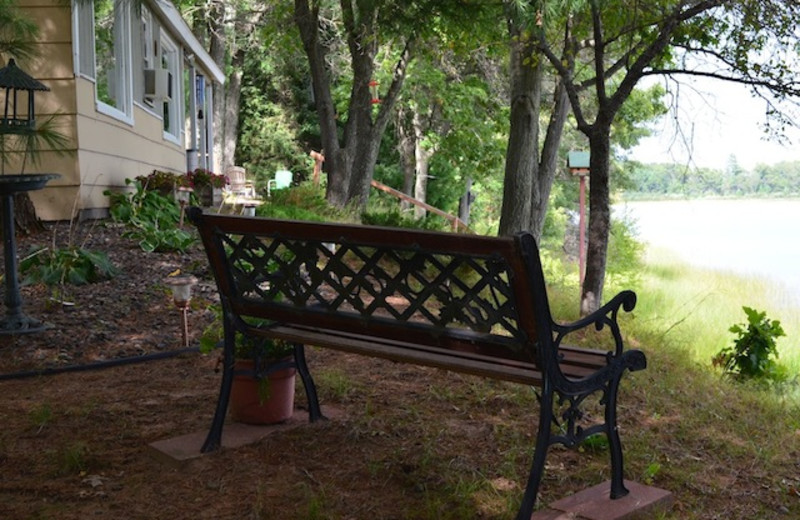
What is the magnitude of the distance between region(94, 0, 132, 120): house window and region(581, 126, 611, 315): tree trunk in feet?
21.5

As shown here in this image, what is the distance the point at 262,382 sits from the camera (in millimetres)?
4141

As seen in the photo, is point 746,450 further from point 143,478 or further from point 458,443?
point 143,478

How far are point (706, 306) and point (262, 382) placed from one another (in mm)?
11461

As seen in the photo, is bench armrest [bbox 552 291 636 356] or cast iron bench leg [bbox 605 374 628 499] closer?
bench armrest [bbox 552 291 636 356]

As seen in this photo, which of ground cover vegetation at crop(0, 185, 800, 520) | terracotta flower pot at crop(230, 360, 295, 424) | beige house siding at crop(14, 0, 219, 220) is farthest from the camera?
beige house siding at crop(14, 0, 219, 220)

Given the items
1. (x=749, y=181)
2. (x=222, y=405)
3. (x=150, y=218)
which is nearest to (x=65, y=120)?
(x=150, y=218)

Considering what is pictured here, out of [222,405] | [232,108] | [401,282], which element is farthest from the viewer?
[232,108]

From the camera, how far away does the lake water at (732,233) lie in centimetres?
2166

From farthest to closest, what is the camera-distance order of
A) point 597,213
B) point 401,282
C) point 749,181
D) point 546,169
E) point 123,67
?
point 749,181 → point 123,67 → point 546,169 → point 597,213 → point 401,282

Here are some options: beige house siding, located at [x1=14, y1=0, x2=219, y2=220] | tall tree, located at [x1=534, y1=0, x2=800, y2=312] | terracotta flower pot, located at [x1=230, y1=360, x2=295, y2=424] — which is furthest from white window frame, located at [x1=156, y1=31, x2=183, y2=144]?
terracotta flower pot, located at [x1=230, y1=360, x2=295, y2=424]

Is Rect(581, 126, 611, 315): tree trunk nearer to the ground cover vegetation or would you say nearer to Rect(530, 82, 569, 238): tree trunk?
the ground cover vegetation

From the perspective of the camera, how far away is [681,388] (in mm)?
5969

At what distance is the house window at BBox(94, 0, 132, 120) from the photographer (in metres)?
11.9

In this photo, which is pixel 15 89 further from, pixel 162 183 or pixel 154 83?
pixel 154 83
